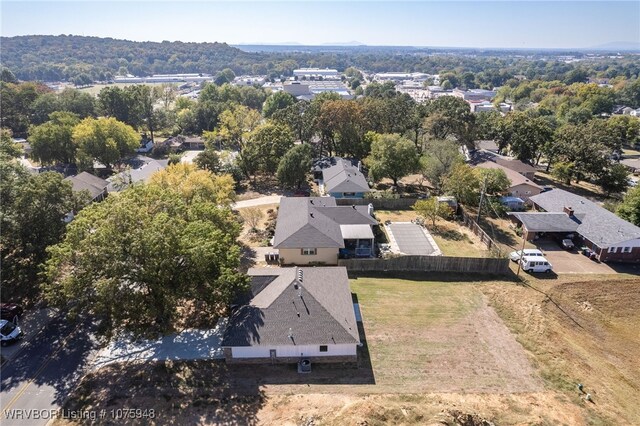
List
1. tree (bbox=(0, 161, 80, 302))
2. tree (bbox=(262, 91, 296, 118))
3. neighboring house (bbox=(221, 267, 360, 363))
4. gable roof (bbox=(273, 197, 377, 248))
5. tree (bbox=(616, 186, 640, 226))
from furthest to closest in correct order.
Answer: tree (bbox=(262, 91, 296, 118)), tree (bbox=(616, 186, 640, 226)), gable roof (bbox=(273, 197, 377, 248)), tree (bbox=(0, 161, 80, 302)), neighboring house (bbox=(221, 267, 360, 363))

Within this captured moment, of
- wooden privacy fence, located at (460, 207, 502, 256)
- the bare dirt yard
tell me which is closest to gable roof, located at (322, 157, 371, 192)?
wooden privacy fence, located at (460, 207, 502, 256)

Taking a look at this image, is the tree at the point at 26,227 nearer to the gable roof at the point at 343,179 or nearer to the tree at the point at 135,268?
the tree at the point at 135,268

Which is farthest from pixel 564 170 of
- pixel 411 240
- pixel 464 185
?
pixel 411 240

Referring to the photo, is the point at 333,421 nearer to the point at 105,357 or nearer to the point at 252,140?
the point at 105,357

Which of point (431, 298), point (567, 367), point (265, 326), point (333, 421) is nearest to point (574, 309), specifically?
point (567, 367)

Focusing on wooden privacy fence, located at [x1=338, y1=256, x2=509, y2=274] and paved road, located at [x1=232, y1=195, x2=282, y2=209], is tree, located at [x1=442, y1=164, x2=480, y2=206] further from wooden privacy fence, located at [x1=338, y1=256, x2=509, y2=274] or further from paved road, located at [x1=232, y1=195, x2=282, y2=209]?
paved road, located at [x1=232, y1=195, x2=282, y2=209]

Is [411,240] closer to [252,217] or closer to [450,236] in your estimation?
[450,236]
